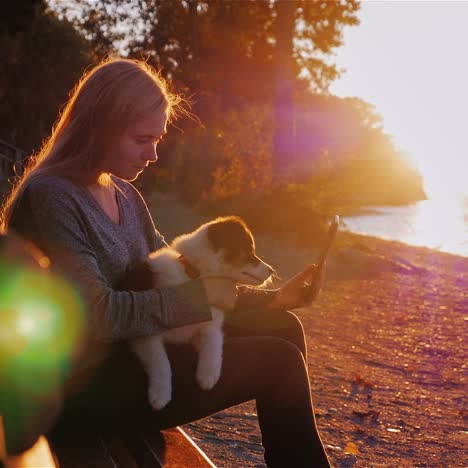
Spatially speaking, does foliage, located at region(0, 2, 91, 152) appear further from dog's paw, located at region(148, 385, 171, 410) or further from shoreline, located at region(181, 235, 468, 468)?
dog's paw, located at region(148, 385, 171, 410)

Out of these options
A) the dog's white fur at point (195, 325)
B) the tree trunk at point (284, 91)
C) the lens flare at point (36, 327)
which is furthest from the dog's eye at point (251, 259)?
the tree trunk at point (284, 91)

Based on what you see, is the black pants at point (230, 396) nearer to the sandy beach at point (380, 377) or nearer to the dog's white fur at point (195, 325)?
the dog's white fur at point (195, 325)

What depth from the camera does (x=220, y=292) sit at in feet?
11.5

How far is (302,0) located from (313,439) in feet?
69.2

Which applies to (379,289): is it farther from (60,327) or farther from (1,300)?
(1,300)

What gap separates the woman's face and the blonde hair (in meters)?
0.04

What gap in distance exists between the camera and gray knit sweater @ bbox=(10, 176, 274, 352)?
2.76m

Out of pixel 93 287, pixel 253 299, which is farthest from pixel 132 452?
pixel 253 299

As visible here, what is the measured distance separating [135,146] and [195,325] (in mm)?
912

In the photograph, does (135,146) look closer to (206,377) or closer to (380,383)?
(206,377)

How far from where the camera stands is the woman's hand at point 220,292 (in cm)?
347

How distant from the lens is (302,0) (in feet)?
73.2

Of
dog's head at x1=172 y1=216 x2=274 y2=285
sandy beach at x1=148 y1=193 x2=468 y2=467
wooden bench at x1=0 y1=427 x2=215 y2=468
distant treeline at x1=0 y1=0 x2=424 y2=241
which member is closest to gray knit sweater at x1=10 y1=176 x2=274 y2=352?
wooden bench at x1=0 y1=427 x2=215 y2=468

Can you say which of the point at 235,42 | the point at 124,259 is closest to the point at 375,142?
the point at 235,42
